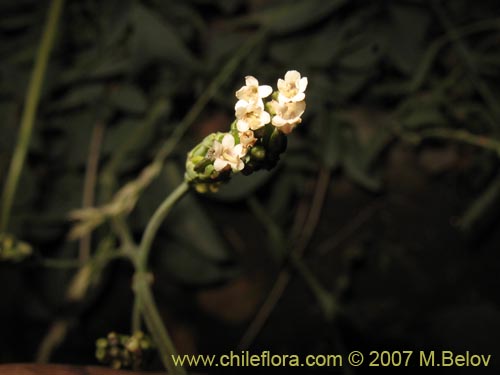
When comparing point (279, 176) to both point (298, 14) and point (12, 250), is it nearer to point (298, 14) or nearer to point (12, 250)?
point (298, 14)

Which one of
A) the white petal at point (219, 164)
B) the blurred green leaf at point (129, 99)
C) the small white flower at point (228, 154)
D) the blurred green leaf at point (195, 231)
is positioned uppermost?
the blurred green leaf at point (129, 99)

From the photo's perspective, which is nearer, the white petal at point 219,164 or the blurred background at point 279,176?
the white petal at point 219,164

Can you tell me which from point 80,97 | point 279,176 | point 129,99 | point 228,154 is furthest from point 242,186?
point 228,154

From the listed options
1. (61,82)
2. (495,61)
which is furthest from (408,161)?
(61,82)

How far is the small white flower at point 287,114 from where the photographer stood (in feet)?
1.44

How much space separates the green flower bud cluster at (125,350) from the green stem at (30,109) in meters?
0.46

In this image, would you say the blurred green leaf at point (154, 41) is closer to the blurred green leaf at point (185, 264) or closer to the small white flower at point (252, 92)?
the blurred green leaf at point (185, 264)

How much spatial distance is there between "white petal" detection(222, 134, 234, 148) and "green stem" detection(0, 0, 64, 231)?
0.72 meters

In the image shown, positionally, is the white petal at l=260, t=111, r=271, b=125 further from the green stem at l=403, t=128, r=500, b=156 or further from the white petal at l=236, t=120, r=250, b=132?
the green stem at l=403, t=128, r=500, b=156

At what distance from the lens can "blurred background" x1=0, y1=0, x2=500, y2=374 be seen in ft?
3.53

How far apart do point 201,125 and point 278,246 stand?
1.13 feet

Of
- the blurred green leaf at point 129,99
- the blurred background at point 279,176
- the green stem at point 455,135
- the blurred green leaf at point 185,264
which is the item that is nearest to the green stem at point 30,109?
the blurred background at point 279,176

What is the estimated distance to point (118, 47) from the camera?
3.75 ft

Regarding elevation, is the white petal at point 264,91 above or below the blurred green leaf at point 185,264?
below
